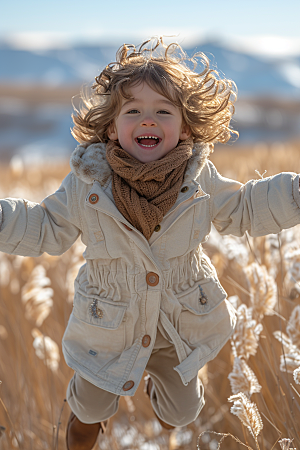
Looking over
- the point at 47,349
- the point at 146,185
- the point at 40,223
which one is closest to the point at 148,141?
the point at 146,185

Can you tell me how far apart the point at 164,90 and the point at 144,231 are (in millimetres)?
410

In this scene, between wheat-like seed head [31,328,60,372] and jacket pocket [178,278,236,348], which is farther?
wheat-like seed head [31,328,60,372]

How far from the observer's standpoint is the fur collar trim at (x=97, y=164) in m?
1.23

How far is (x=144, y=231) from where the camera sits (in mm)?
1191

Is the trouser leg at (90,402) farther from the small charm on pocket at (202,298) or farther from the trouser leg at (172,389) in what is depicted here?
the small charm on pocket at (202,298)

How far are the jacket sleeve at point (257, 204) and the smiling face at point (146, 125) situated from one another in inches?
7.6

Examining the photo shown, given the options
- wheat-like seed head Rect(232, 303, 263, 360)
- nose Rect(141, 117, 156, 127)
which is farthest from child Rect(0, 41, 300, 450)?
wheat-like seed head Rect(232, 303, 263, 360)

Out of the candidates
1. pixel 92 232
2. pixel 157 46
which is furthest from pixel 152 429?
pixel 157 46

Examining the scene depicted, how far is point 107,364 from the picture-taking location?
123 centimetres

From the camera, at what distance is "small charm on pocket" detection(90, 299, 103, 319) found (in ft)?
4.01

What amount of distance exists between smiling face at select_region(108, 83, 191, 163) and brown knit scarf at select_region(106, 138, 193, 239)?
31 millimetres

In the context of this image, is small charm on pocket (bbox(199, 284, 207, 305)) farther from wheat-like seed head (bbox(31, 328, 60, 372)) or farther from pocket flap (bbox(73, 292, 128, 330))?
wheat-like seed head (bbox(31, 328, 60, 372))

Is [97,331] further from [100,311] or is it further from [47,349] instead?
[47,349]

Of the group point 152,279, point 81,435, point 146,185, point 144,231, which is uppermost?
point 146,185
